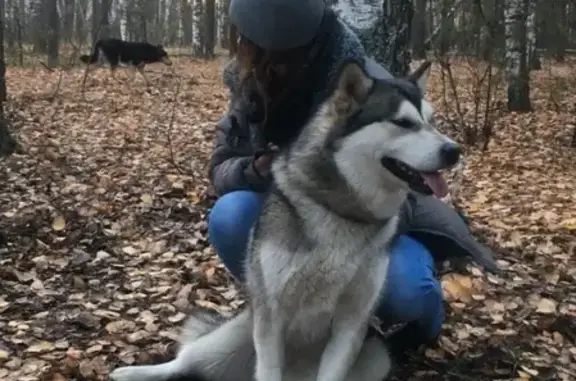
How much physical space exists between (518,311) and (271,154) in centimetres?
151

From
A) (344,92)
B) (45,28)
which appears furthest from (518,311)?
(45,28)

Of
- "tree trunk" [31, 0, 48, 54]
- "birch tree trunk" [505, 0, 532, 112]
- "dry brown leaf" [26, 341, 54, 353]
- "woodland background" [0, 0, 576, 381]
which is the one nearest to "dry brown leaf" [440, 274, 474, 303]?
"woodland background" [0, 0, 576, 381]

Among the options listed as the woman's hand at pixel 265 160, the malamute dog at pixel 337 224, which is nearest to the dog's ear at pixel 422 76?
the malamute dog at pixel 337 224

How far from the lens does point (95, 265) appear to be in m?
3.85

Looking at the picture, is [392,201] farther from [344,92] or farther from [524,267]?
[524,267]

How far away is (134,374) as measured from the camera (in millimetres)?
2598

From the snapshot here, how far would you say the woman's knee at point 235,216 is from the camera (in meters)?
2.71

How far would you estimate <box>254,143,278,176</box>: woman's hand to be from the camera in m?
2.52

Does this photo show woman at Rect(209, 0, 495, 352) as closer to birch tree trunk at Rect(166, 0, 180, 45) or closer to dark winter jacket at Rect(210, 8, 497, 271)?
dark winter jacket at Rect(210, 8, 497, 271)

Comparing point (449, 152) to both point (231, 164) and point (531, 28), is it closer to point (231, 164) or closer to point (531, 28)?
point (231, 164)

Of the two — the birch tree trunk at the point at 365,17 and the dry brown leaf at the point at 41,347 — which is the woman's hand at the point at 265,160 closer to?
the birch tree trunk at the point at 365,17

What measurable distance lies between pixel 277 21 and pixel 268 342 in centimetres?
100

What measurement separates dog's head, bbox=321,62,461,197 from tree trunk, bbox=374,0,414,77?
1.02m

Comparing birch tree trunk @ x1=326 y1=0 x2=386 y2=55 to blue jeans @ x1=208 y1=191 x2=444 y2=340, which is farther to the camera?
birch tree trunk @ x1=326 y1=0 x2=386 y2=55
